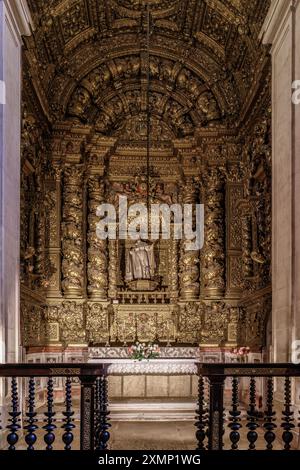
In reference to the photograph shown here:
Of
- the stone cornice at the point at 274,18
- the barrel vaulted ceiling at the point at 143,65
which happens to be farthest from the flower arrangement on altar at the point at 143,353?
the stone cornice at the point at 274,18

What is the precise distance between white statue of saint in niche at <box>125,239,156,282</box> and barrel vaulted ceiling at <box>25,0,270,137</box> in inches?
130

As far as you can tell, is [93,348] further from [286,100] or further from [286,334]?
[286,100]

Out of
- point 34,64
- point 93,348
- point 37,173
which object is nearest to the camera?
point 34,64

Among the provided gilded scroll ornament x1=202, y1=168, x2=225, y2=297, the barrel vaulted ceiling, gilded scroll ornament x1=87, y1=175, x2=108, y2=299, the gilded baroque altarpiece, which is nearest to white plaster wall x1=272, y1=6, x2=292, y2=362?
the barrel vaulted ceiling

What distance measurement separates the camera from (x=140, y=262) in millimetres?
17297

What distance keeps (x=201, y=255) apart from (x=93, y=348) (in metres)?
→ 3.74

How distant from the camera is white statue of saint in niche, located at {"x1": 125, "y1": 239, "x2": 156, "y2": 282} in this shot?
17266 millimetres

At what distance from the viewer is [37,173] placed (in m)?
15.1

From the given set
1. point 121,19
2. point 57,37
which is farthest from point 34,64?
point 121,19

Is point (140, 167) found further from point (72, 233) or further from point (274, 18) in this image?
point (274, 18)

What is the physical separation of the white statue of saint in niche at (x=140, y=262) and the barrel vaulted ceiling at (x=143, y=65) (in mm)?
3298

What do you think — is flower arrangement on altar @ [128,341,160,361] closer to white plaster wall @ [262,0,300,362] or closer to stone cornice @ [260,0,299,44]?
white plaster wall @ [262,0,300,362]

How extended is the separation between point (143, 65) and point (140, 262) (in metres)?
5.31

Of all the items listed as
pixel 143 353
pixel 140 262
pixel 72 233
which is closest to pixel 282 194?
pixel 143 353
